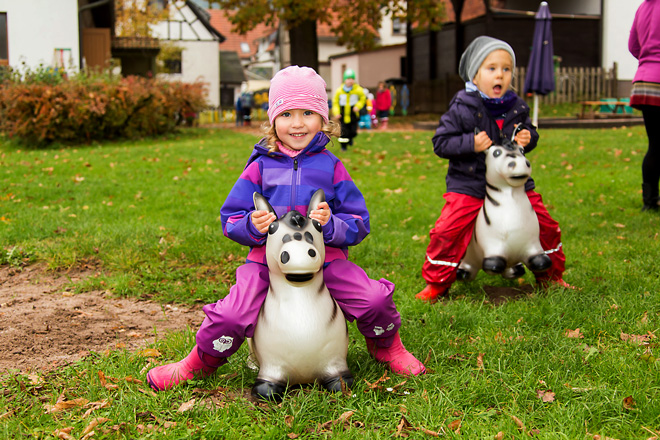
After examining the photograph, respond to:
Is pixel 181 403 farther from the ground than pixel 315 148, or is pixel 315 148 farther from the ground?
pixel 315 148

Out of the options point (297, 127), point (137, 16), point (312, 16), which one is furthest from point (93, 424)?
point (137, 16)

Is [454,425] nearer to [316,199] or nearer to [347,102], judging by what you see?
[316,199]

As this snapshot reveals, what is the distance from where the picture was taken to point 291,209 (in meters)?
3.02

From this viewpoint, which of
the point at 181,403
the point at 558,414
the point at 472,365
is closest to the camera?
the point at 558,414

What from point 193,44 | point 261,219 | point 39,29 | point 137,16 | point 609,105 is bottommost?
point 261,219

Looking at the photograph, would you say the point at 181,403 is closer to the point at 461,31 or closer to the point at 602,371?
the point at 602,371

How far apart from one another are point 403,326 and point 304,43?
1760 centimetres

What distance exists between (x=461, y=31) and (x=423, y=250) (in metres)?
19.8

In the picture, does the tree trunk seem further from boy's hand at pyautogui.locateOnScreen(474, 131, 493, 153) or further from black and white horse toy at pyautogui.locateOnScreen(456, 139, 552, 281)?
black and white horse toy at pyautogui.locateOnScreen(456, 139, 552, 281)

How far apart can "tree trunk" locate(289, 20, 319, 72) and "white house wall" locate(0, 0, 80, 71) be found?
7564 millimetres

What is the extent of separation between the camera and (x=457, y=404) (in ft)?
9.46

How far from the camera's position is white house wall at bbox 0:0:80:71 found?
22266 millimetres

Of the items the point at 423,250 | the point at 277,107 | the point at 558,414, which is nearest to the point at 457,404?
the point at 558,414

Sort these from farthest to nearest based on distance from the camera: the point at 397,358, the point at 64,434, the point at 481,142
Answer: the point at 481,142
the point at 397,358
the point at 64,434
